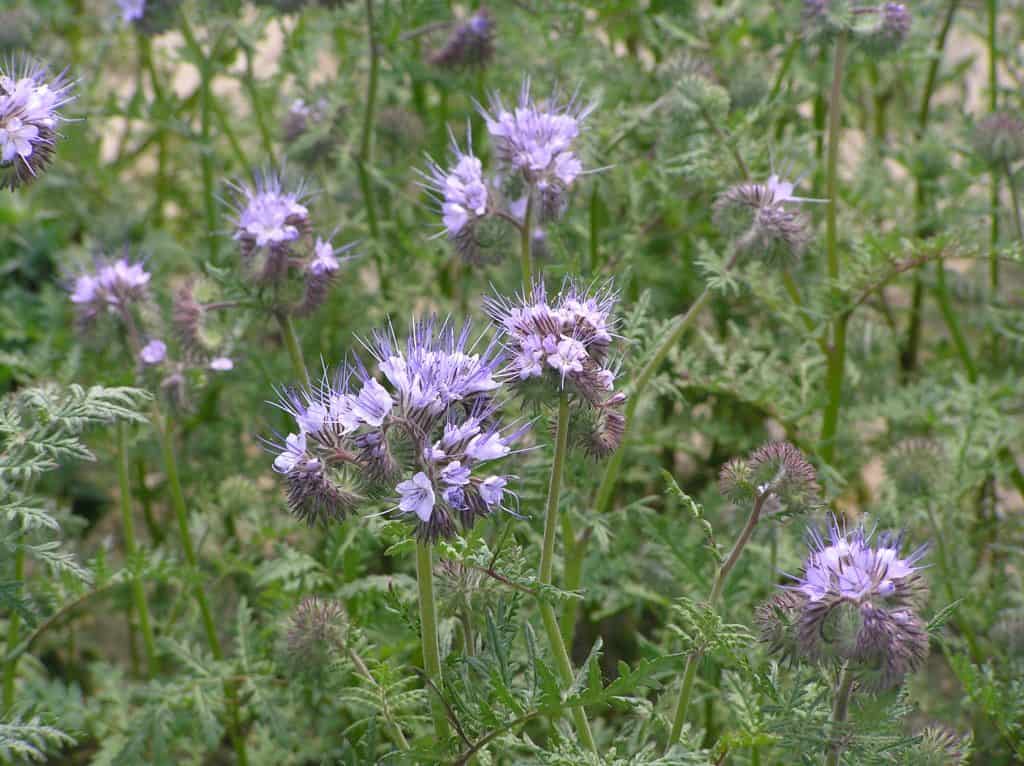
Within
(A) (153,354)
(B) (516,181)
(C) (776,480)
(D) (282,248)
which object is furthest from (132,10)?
(C) (776,480)

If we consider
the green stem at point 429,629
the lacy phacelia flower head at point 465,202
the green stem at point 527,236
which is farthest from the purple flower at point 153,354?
the green stem at point 429,629

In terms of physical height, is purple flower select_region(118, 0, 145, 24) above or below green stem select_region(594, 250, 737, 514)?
above

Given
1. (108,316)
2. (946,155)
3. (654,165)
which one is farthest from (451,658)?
(946,155)

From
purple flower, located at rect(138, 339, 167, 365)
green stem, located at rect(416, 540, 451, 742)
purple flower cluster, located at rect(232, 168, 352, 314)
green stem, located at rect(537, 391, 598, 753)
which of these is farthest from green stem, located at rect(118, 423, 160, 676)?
green stem, located at rect(537, 391, 598, 753)

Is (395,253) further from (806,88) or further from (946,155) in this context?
(946,155)

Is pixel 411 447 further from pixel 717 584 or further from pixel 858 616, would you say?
pixel 858 616

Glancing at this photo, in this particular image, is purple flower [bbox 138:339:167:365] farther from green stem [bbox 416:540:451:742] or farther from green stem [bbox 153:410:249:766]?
green stem [bbox 416:540:451:742]

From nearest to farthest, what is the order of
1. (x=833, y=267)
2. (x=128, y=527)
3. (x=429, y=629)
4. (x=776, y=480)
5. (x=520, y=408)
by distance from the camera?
(x=429, y=629) → (x=776, y=480) → (x=520, y=408) → (x=128, y=527) → (x=833, y=267)

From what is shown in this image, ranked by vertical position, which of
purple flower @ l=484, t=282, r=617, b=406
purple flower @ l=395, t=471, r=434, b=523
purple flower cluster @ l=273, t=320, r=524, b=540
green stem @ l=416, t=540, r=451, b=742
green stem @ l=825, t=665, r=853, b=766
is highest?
purple flower @ l=484, t=282, r=617, b=406
